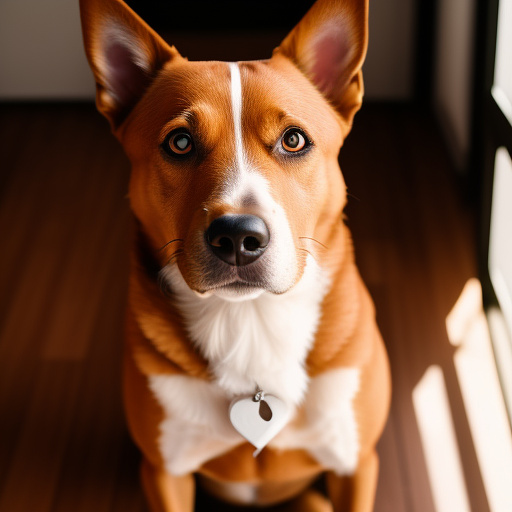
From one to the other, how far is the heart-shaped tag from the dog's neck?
0.02 metres

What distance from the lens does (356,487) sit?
5.48 feet

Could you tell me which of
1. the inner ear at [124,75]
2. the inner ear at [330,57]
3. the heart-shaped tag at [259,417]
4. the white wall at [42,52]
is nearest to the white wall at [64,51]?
the white wall at [42,52]

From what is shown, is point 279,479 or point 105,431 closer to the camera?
point 279,479

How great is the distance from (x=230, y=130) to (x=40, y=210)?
5.92ft

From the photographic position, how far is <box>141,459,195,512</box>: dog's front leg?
64.8 inches

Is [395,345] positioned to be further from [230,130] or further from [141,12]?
[141,12]

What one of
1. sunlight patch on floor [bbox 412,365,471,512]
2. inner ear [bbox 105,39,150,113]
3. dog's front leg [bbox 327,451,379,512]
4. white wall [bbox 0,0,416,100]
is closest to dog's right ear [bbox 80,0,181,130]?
inner ear [bbox 105,39,150,113]

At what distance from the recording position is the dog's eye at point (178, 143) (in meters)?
1.33

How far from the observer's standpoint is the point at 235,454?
5.11ft

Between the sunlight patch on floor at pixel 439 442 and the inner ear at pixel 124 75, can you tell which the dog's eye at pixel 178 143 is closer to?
the inner ear at pixel 124 75

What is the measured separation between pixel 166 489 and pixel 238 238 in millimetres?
756

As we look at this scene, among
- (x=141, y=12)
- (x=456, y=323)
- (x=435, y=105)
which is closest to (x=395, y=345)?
(x=456, y=323)

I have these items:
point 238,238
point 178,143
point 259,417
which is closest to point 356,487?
point 259,417

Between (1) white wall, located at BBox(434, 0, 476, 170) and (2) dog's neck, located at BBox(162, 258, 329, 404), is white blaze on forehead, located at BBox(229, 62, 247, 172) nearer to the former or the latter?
(2) dog's neck, located at BBox(162, 258, 329, 404)
